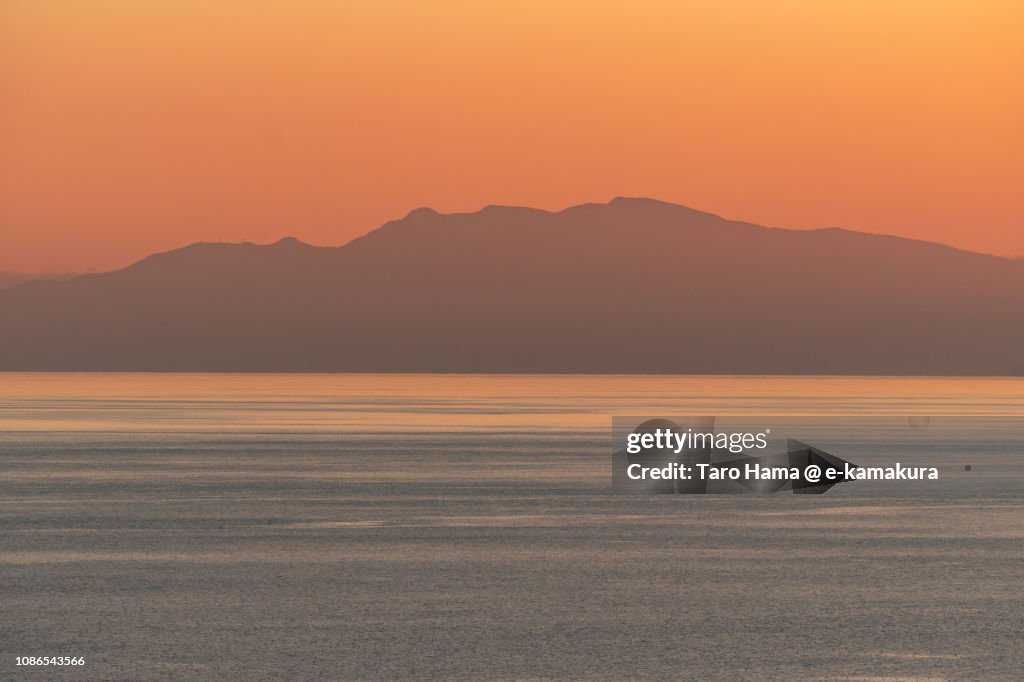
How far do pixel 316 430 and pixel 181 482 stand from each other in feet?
114

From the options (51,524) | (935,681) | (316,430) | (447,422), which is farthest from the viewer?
Answer: (447,422)

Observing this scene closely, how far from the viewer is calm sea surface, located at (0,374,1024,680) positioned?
61.7 ft

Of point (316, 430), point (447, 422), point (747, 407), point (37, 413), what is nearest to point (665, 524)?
point (316, 430)

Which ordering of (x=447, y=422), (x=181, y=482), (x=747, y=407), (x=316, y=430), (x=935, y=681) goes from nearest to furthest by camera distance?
(x=935, y=681)
(x=181, y=482)
(x=316, y=430)
(x=447, y=422)
(x=747, y=407)

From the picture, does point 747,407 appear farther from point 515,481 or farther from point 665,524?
point 665,524

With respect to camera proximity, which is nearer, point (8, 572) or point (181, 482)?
point (8, 572)

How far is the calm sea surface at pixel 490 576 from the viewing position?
18.8 meters

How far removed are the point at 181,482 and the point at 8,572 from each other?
18.5m

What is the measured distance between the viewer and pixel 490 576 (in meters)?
25.2

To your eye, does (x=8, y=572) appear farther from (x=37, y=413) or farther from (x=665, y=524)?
(x=37, y=413)

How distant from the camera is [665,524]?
33.5 metres

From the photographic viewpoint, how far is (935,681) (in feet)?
57.5

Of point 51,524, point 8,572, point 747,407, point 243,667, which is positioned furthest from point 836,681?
point 747,407

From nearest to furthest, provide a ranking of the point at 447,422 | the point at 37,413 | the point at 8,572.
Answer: the point at 8,572
the point at 447,422
the point at 37,413
